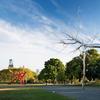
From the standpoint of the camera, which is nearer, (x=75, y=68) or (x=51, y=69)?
(x=75, y=68)

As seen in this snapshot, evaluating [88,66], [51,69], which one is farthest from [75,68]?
[51,69]

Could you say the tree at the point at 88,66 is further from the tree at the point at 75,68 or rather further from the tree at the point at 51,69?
the tree at the point at 51,69

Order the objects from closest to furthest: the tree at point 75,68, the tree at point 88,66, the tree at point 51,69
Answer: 1. the tree at point 88,66
2. the tree at point 75,68
3. the tree at point 51,69

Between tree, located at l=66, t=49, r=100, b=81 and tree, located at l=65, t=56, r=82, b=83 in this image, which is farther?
tree, located at l=65, t=56, r=82, b=83

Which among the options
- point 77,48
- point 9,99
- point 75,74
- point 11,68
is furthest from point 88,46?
point 11,68

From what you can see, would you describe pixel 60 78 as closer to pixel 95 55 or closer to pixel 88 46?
pixel 95 55

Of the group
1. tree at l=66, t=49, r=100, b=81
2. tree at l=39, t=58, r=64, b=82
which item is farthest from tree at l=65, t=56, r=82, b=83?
tree at l=39, t=58, r=64, b=82

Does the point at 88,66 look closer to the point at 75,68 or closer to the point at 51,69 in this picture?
the point at 75,68

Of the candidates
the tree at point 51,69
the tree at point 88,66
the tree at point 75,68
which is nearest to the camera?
the tree at point 88,66

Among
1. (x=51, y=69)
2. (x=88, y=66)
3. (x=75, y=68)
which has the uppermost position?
(x=51, y=69)

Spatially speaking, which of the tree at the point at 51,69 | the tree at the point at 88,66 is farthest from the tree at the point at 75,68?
the tree at the point at 51,69

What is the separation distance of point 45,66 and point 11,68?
88.2 ft

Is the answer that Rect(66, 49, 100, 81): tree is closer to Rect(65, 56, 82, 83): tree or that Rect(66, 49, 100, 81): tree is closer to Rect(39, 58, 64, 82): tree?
Rect(65, 56, 82, 83): tree

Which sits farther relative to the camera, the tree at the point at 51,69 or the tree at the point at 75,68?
the tree at the point at 51,69
